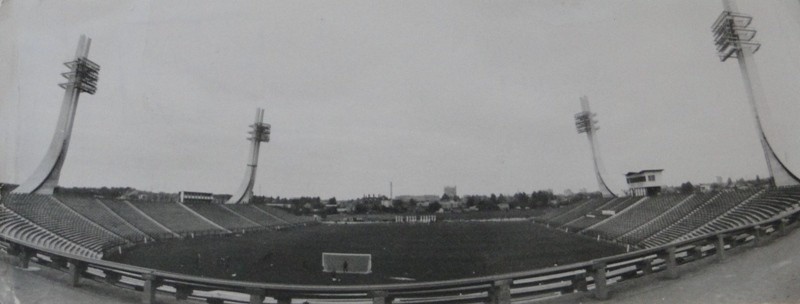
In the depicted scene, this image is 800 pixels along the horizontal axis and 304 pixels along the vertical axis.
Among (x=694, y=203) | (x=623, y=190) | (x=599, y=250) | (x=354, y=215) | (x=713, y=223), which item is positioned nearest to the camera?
(x=713, y=223)

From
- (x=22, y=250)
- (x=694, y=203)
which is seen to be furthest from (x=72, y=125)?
(x=694, y=203)

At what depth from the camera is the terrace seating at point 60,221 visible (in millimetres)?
22438

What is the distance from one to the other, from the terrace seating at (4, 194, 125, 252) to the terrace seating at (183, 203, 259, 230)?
19.6 meters

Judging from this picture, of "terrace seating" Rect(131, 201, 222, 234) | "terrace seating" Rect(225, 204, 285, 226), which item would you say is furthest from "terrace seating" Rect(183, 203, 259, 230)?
"terrace seating" Rect(131, 201, 222, 234)

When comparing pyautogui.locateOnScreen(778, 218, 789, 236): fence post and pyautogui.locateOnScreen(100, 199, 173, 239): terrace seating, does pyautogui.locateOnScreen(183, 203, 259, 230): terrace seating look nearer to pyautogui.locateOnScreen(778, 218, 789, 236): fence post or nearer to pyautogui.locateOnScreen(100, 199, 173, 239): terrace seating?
pyautogui.locateOnScreen(100, 199, 173, 239): terrace seating

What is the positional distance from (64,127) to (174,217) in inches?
A: 618

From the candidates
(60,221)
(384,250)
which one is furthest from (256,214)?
(384,250)

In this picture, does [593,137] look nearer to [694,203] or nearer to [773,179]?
[694,203]

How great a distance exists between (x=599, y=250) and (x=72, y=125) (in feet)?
142

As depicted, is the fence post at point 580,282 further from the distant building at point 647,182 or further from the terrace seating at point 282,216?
the terrace seating at point 282,216

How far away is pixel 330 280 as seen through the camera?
16953mm

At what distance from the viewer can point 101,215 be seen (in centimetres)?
3120

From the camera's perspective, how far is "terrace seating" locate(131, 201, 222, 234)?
39.6 meters

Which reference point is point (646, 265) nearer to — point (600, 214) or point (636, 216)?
point (636, 216)
